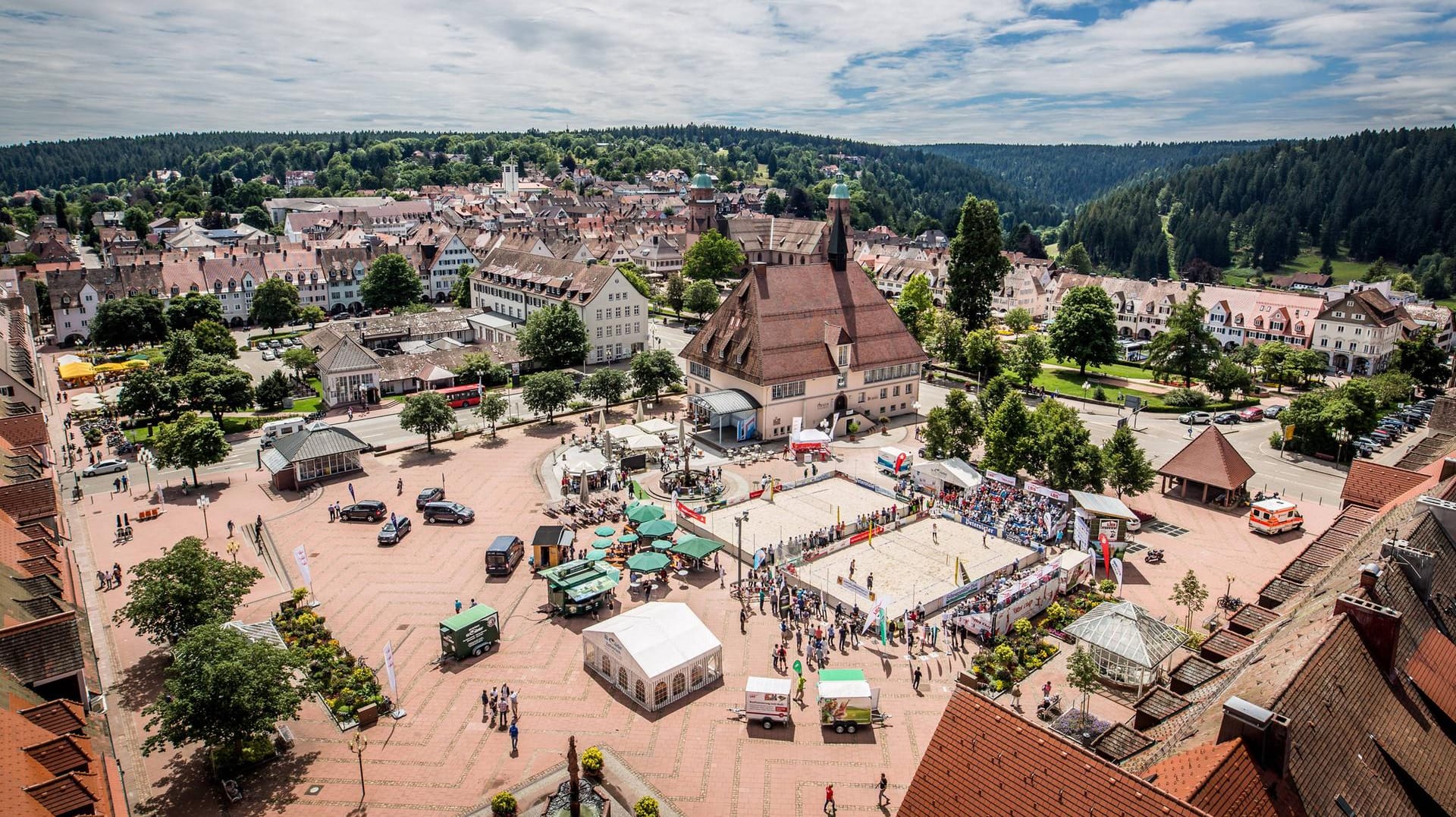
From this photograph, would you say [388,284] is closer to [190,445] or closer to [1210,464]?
[190,445]

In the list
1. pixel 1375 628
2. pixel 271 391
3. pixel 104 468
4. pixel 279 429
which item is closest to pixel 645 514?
pixel 1375 628

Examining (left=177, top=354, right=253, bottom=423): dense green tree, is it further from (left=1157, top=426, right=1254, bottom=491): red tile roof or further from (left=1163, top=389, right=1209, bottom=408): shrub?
(left=1163, top=389, right=1209, bottom=408): shrub

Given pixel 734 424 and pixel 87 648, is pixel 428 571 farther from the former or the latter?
pixel 734 424

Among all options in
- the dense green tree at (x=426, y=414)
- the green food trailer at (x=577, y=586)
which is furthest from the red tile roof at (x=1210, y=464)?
the dense green tree at (x=426, y=414)

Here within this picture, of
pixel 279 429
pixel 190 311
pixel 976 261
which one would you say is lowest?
pixel 279 429

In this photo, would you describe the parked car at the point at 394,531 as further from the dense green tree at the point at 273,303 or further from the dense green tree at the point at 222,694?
the dense green tree at the point at 273,303

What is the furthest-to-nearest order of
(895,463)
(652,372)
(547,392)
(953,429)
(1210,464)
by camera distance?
(652,372), (547,392), (953,429), (895,463), (1210,464)
